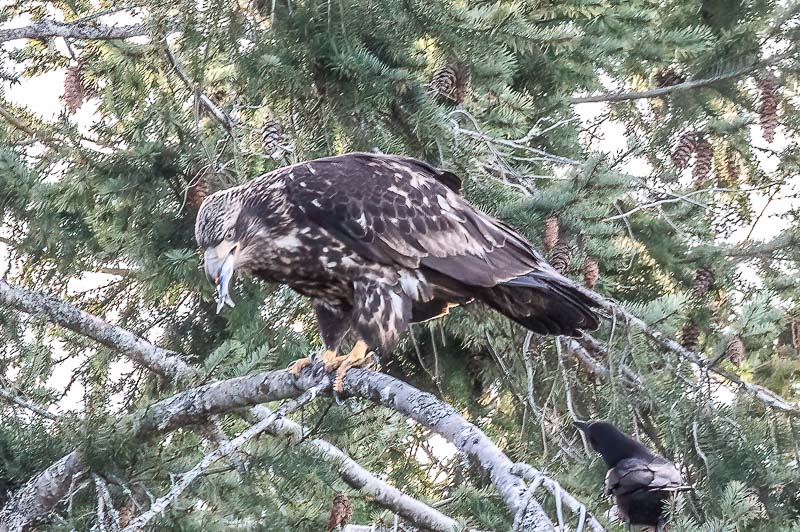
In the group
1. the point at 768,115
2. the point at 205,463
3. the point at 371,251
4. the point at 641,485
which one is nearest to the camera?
the point at 205,463

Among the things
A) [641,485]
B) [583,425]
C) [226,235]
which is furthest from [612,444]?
[226,235]

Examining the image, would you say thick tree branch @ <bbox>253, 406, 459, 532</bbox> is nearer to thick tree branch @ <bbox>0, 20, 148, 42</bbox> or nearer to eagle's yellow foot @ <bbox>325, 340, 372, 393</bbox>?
eagle's yellow foot @ <bbox>325, 340, 372, 393</bbox>

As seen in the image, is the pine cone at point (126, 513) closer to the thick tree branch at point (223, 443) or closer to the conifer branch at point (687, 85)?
the thick tree branch at point (223, 443)

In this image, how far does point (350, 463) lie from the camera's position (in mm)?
3643

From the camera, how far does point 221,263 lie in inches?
153

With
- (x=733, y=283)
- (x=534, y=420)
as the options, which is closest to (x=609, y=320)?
(x=534, y=420)

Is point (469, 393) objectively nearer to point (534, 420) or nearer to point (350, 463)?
point (534, 420)

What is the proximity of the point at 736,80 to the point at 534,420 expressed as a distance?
309 cm

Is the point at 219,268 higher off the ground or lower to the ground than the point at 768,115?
lower

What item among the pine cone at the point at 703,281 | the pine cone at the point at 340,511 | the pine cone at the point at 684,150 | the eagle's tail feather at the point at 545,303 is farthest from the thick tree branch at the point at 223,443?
the pine cone at the point at 684,150

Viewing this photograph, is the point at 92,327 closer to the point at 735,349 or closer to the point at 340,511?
the point at 340,511

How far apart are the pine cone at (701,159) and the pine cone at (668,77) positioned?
120 centimetres

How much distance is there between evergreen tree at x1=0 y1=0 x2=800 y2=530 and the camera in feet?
11.3

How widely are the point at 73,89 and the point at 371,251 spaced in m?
1.99
